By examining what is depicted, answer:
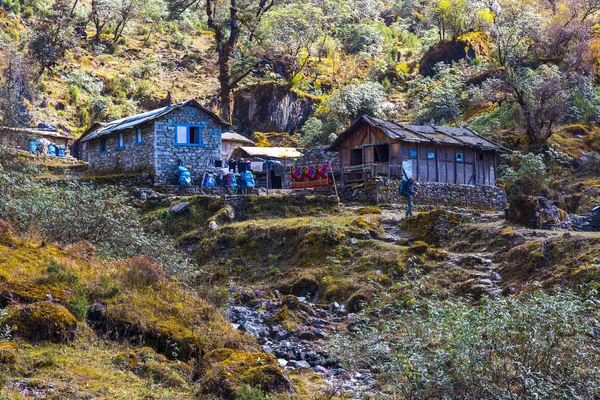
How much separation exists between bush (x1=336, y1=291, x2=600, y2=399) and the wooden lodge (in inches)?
805

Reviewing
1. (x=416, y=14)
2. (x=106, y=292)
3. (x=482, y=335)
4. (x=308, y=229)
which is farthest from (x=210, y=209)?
(x=416, y=14)

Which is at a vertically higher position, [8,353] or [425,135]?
[425,135]

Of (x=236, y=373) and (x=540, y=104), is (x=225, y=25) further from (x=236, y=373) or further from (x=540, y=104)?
(x=236, y=373)

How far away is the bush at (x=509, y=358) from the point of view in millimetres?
12703

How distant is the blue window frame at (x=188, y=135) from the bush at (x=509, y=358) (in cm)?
2250

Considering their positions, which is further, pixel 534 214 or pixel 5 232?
pixel 534 214

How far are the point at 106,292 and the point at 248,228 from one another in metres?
11.3

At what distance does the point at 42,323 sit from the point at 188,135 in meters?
21.3

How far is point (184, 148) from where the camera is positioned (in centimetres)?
3494

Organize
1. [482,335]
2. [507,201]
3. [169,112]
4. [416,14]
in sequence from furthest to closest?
[416,14], [507,201], [169,112], [482,335]

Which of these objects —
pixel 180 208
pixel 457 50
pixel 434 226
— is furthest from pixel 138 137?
pixel 457 50

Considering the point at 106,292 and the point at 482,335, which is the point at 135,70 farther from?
the point at 482,335

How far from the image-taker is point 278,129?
55.6m

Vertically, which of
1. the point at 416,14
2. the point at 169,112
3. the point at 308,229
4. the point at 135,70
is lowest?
the point at 308,229
